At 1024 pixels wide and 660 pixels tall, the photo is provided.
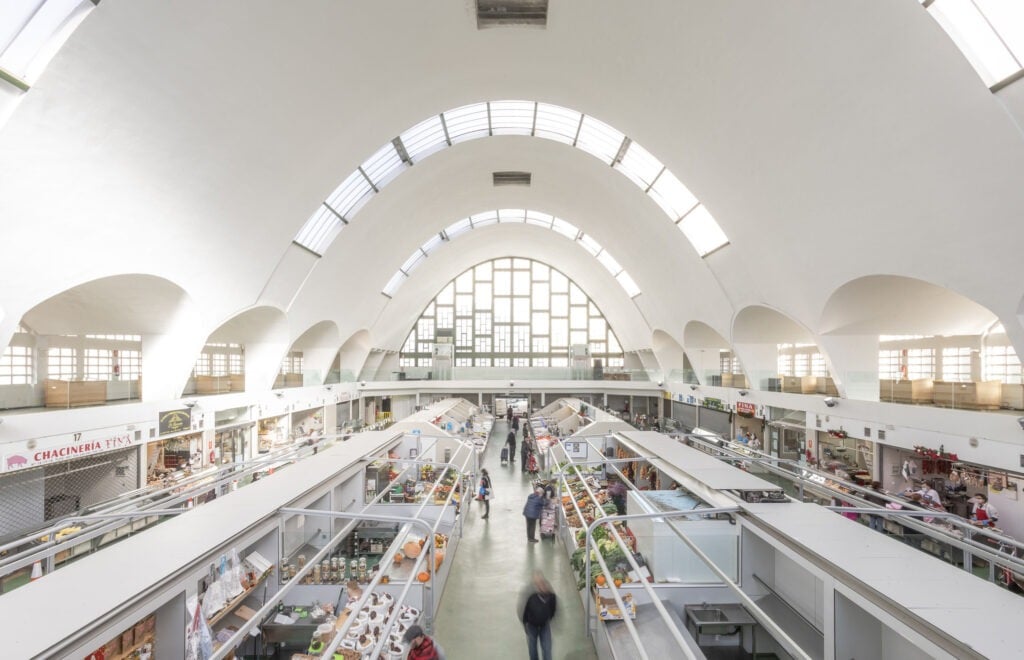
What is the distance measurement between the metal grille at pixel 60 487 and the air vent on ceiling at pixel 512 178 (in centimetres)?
1816

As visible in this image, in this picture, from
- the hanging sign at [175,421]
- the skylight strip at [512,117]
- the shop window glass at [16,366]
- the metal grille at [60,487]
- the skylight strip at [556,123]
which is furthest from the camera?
the skylight strip at [512,117]

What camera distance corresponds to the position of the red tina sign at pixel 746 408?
19811 millimetres

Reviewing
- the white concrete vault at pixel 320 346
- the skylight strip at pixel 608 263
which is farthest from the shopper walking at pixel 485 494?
the skylight strip at pixel 608 263

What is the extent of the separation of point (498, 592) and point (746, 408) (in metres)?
15.2

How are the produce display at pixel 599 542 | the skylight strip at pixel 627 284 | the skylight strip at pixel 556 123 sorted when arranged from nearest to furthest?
the produce display at pixel 599 542
the skylight strip at pixel 556 123
the skylight strip at pixel 627 284

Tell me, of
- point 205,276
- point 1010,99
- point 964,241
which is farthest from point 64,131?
point 964,241

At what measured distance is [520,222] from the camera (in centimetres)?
3300

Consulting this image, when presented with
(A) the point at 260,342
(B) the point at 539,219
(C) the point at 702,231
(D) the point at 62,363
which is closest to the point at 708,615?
(C) the point at 702,231

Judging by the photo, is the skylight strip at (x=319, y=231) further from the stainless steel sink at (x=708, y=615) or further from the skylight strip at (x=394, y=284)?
the stainless steel sink at (x=708, y=615)

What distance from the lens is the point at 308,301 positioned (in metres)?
→ 20.2

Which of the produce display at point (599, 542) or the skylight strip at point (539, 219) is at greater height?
the skylight strip at point (539, 219)

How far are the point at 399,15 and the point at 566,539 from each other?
11553 mm

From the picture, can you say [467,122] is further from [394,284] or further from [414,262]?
[394,284]

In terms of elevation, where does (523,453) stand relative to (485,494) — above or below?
below
